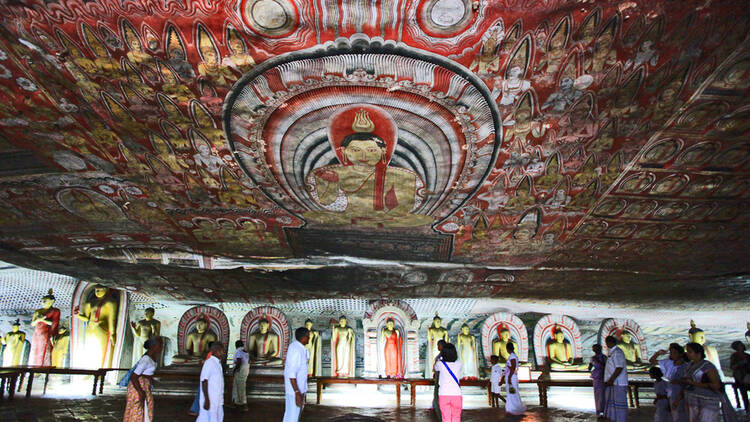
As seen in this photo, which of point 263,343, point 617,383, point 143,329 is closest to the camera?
point 617,383

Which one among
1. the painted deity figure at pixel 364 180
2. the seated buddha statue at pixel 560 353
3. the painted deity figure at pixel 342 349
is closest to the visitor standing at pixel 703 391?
the painted deity figure at pixel 364 180

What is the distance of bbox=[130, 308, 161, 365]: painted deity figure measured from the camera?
10.8m

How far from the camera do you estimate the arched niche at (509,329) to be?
1103 centimetres

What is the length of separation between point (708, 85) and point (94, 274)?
1159 cm

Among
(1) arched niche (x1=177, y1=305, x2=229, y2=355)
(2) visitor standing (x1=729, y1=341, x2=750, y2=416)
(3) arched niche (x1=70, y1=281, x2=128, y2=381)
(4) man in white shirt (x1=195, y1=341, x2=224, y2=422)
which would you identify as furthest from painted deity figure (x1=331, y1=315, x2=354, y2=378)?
(2) visitor standing (x1=729, y1=341, x2=750, y2=416)

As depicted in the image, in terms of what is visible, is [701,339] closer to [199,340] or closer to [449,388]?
[449,388]

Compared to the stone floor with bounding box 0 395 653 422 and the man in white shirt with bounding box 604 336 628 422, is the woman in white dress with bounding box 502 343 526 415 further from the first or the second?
the man in white shirt with bounding box 604 336 628 422

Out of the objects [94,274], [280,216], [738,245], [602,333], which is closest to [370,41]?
[280,216]

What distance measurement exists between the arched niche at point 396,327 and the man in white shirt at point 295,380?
22.0 feet

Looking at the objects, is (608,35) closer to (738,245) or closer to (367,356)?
(738,245)

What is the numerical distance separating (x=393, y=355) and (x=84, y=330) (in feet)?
23.9

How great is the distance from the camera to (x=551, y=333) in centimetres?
1124

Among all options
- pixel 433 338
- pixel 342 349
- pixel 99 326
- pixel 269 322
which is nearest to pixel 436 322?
pixel 433 338

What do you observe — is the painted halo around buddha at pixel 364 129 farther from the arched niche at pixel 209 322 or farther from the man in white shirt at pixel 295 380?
the arched niche at pixel 209 322
